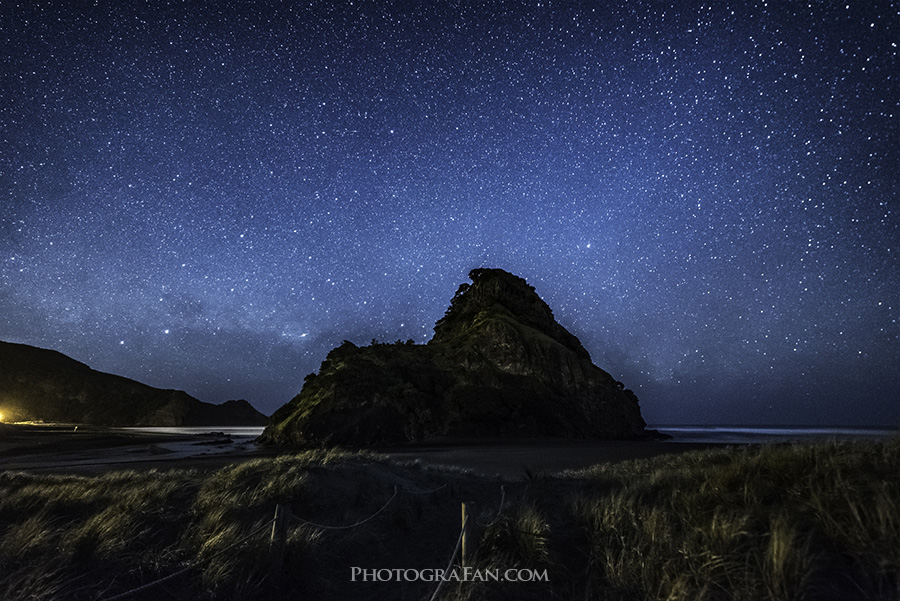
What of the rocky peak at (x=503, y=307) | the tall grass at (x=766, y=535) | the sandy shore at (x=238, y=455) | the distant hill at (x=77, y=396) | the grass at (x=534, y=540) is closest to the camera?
the tall grass at (x=766, y=535)

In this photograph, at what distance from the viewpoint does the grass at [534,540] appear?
446 centimetres

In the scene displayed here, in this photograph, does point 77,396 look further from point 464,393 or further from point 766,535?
point 766,535

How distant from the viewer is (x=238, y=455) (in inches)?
1158

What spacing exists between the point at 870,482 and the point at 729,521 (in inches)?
82.2

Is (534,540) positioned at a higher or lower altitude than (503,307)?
lower

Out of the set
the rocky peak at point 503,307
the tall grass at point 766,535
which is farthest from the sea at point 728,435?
the rocky peak at point 503,307

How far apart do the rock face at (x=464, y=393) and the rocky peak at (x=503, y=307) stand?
0.76 metres

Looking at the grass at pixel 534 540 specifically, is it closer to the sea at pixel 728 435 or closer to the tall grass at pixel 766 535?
the tall grass at pixel 766 535

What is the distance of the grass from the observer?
176 inches

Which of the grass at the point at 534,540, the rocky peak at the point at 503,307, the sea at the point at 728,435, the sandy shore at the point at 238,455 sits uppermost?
the rocky peak at the point at 503,307

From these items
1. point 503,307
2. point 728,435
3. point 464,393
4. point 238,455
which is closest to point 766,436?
Answer: point 728,435

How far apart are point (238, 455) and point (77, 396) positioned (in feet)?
530

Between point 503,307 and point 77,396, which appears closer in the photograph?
point 503,307

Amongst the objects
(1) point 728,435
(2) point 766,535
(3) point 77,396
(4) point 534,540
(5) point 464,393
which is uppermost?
(5) point 464,393
